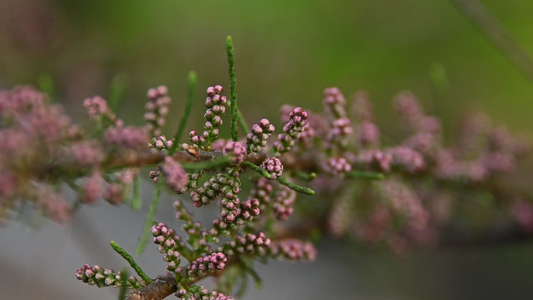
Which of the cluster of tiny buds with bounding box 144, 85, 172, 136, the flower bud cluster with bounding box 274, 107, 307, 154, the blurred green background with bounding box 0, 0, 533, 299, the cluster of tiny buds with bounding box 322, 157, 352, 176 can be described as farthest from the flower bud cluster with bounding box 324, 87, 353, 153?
the blurred green background with bounding box 0, 0, 533, 299

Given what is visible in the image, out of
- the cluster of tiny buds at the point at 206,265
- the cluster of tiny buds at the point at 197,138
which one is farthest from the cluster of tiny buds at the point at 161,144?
the cluster of tiny buds at the point at 206,265

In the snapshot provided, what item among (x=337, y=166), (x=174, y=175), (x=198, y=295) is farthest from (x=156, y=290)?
(x=337, y=166)

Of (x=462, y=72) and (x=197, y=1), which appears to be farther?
(x=197, y=1)

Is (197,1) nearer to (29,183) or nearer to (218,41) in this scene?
(218,41)

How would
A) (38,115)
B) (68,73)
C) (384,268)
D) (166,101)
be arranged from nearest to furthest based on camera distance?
(38,115), (166,101), (384,268), (68,73)

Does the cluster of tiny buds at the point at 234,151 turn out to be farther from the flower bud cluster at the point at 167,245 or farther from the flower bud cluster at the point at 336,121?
the flower bud cluster at the point at 336,121

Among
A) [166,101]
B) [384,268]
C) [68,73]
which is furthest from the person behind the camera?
[68,73]

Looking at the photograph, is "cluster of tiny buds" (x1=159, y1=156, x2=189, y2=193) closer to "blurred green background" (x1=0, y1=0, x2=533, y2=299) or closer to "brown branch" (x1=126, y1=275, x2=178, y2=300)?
"brown branch" (x1=126, y1=275, x2=178, y2=300)

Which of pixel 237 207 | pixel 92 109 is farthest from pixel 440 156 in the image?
pixel 92 109
